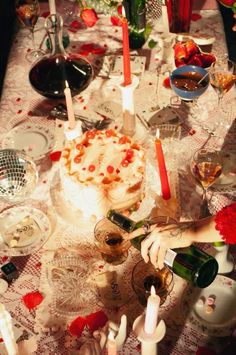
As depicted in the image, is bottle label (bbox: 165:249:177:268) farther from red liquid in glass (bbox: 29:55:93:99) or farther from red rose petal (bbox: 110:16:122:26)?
red rose petal (bbox: 110:16:122:26)

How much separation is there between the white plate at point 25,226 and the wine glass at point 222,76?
878 mm

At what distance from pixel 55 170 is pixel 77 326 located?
0.65m

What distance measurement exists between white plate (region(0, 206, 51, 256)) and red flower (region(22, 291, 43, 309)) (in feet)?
0.50

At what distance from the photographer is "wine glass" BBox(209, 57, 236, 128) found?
6.81 ft

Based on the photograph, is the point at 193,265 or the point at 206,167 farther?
the point at 206,167

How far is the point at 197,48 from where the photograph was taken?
89.0 inches

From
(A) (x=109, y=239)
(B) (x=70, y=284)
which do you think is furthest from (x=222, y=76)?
(B) (x=70, y=284)

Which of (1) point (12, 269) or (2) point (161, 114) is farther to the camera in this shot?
(2) point (161, 114)

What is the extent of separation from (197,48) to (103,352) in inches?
55.5

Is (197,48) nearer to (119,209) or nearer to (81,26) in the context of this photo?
(81,26)

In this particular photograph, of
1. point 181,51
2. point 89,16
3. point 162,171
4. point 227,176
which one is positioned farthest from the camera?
point 89,16

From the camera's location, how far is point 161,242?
1.44 m

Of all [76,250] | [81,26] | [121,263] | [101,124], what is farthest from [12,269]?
[81,26]

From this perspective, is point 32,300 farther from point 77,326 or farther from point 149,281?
point 149,281
